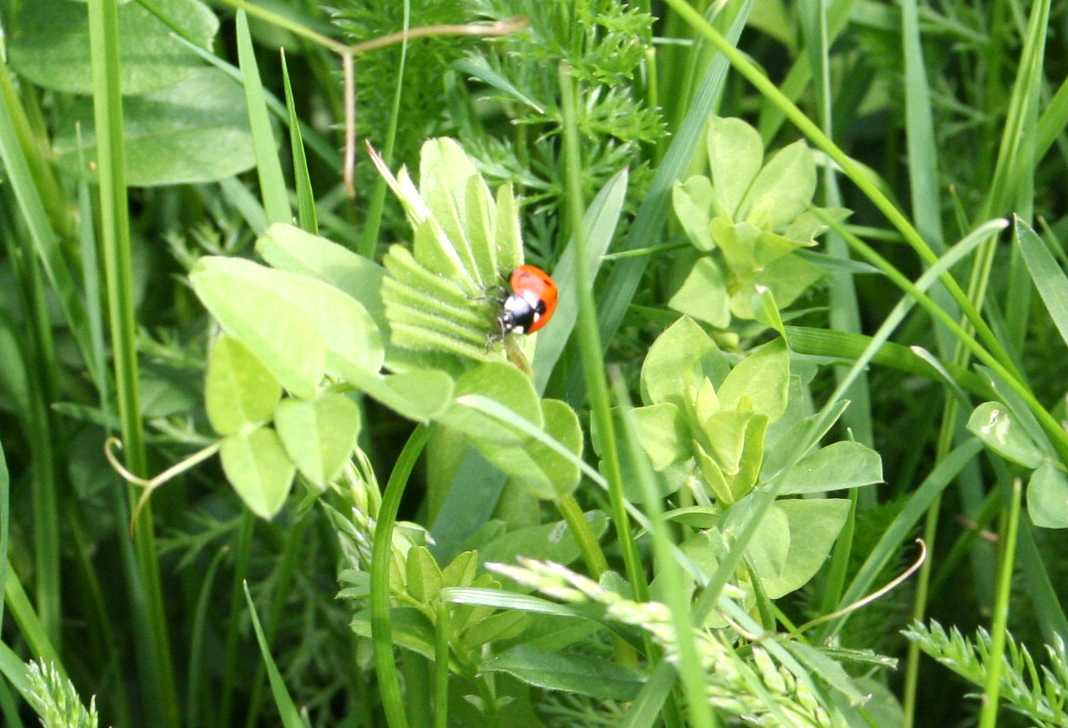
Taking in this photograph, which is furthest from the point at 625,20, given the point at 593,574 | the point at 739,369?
the point at 593,574

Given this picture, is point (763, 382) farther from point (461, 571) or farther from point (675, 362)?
point (461, 571)

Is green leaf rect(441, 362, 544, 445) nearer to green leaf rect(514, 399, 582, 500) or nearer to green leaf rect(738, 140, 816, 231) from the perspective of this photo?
green leaf rect(514, 399, 582, 500)

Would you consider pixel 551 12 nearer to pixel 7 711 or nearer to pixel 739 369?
pixel 739 369

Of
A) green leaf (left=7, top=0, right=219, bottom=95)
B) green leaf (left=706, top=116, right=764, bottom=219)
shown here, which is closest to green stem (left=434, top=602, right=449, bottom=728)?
green leaf (left=706, top=116, right=764, bottom=219)

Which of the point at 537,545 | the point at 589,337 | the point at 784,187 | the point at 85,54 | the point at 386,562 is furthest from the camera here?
the point at 85,54

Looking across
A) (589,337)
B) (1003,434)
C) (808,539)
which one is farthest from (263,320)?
(1003,434)
